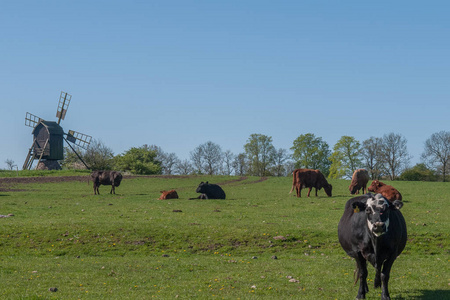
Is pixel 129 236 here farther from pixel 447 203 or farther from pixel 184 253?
pixel 447 203

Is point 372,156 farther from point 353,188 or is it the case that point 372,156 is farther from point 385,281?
point 385,281

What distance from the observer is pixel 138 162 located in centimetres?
8950

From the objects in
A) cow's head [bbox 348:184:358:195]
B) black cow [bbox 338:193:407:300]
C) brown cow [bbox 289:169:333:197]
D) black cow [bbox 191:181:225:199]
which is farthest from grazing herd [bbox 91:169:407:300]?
cow's head [bbox 348:184:358:195]

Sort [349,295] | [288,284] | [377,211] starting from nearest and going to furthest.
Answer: [377,211] → [349,295] → [288,284]

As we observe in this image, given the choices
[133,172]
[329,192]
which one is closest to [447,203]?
[329,192]

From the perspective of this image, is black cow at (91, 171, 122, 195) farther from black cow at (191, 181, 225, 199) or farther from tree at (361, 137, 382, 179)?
tree at (361, 137, 382, 179)

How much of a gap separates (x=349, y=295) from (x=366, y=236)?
1.63 meters

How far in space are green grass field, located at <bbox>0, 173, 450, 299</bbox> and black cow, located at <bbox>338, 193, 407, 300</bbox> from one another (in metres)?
0.73

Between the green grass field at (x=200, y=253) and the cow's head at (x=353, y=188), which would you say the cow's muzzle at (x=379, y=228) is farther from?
the cow's head at (x=353, y=188)

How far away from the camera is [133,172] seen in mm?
88625

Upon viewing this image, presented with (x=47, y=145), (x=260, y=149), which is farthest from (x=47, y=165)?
(x=260, y=149)

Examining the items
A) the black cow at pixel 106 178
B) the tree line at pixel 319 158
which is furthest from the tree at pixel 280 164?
the black cow at pixel 106 178

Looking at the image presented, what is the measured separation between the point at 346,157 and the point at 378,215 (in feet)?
316

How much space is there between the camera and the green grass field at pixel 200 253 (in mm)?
12180
